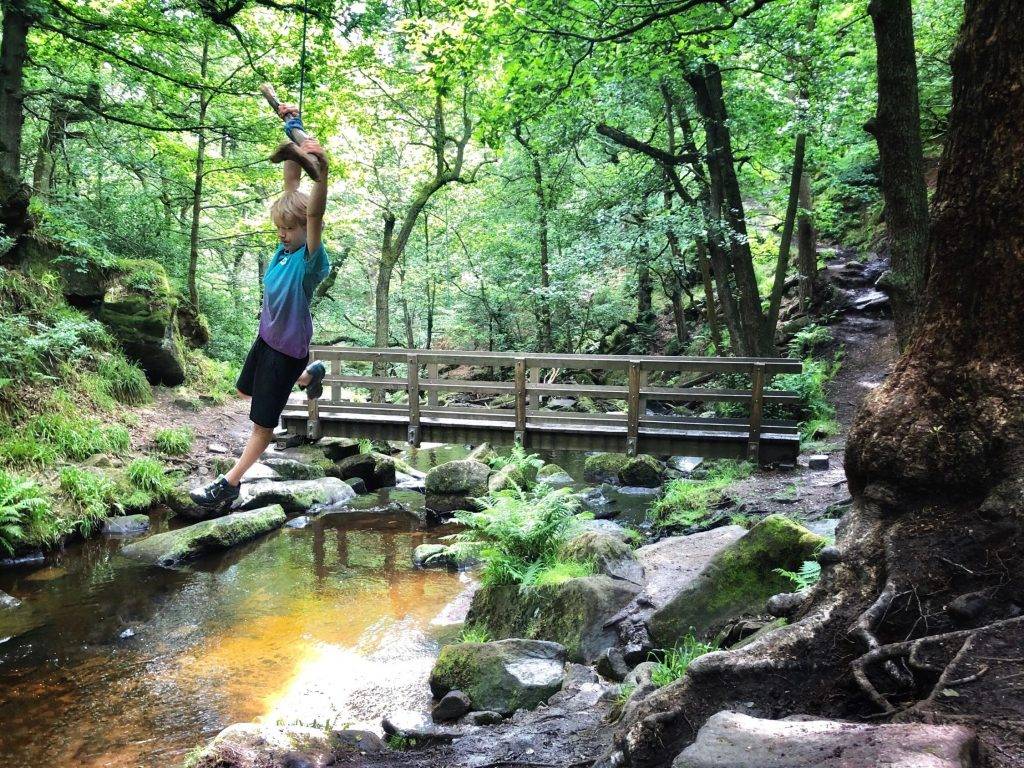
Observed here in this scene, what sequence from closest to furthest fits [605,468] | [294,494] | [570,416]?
[570,416]
[294,494]
[605,468]

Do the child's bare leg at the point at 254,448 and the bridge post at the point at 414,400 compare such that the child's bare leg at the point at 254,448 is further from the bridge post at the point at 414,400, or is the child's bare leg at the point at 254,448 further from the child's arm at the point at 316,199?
the bridge post at the point at 414,400

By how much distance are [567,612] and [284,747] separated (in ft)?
8.60

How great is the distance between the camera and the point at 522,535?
22.4 feet

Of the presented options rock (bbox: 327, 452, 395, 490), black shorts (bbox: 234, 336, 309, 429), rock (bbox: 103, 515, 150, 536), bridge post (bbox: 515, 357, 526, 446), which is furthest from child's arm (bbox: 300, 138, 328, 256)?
rock (bbox: 327, 452, 395, 490)

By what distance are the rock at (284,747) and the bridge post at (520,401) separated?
5.58 metres

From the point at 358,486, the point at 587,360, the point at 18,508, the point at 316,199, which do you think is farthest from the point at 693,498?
the point at 18,508

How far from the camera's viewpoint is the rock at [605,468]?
13195mm

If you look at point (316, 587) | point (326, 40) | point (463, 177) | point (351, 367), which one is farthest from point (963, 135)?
point (351, 367)

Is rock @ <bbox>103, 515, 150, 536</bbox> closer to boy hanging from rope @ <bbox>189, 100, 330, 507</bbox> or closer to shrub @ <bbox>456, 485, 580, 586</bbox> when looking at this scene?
shrub @ <bbox>456, 485, 580, 586</bbox>

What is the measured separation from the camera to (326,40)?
32.8ft

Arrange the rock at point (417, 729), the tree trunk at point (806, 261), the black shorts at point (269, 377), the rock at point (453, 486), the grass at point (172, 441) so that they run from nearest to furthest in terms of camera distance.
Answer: the black shorts at point (269, 377) < the rock at point (417, 729) < the rock at point (453, 486) < the grass at point (172, 441) < the tree trunk at point (806, 261)

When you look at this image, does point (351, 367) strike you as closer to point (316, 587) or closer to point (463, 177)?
point (463, 177)

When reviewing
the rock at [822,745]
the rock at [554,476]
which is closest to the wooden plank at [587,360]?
the rock at [554,476]

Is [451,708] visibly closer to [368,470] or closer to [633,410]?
[633,410]
